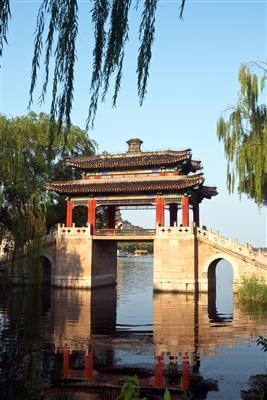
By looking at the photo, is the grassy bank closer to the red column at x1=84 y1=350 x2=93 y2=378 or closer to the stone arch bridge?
the stone arch bridge

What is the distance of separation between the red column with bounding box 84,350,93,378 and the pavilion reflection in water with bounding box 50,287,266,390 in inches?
0.8

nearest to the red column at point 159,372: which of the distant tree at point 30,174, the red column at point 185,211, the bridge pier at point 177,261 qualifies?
the distant tree at point 30,174

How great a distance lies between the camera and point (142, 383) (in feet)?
28.1

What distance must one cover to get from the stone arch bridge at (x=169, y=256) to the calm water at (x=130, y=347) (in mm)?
3072

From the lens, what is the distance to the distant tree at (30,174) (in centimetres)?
1898

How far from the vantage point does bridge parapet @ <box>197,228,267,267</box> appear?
23828 millimetres

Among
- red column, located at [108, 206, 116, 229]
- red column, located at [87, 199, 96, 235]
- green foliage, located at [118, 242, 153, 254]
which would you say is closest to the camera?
red column, located at [87, 199, 96, 235]

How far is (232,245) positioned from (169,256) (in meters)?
3.54

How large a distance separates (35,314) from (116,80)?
606 inches

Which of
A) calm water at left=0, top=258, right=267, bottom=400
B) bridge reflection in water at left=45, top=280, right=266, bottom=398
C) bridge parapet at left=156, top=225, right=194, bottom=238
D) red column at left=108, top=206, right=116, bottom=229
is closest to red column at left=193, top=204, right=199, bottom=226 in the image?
bridge parapet at left=156, top=225, right=194, bottom=238

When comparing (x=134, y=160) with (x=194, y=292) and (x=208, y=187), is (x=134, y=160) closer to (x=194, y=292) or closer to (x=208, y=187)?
(x=208, y=187)

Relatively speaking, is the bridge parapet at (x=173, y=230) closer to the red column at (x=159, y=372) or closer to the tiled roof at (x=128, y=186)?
the tiled roof at (x=128, y=186)

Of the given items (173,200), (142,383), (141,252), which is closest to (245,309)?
(173,200)

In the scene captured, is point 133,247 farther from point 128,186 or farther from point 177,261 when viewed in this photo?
point 177,261
